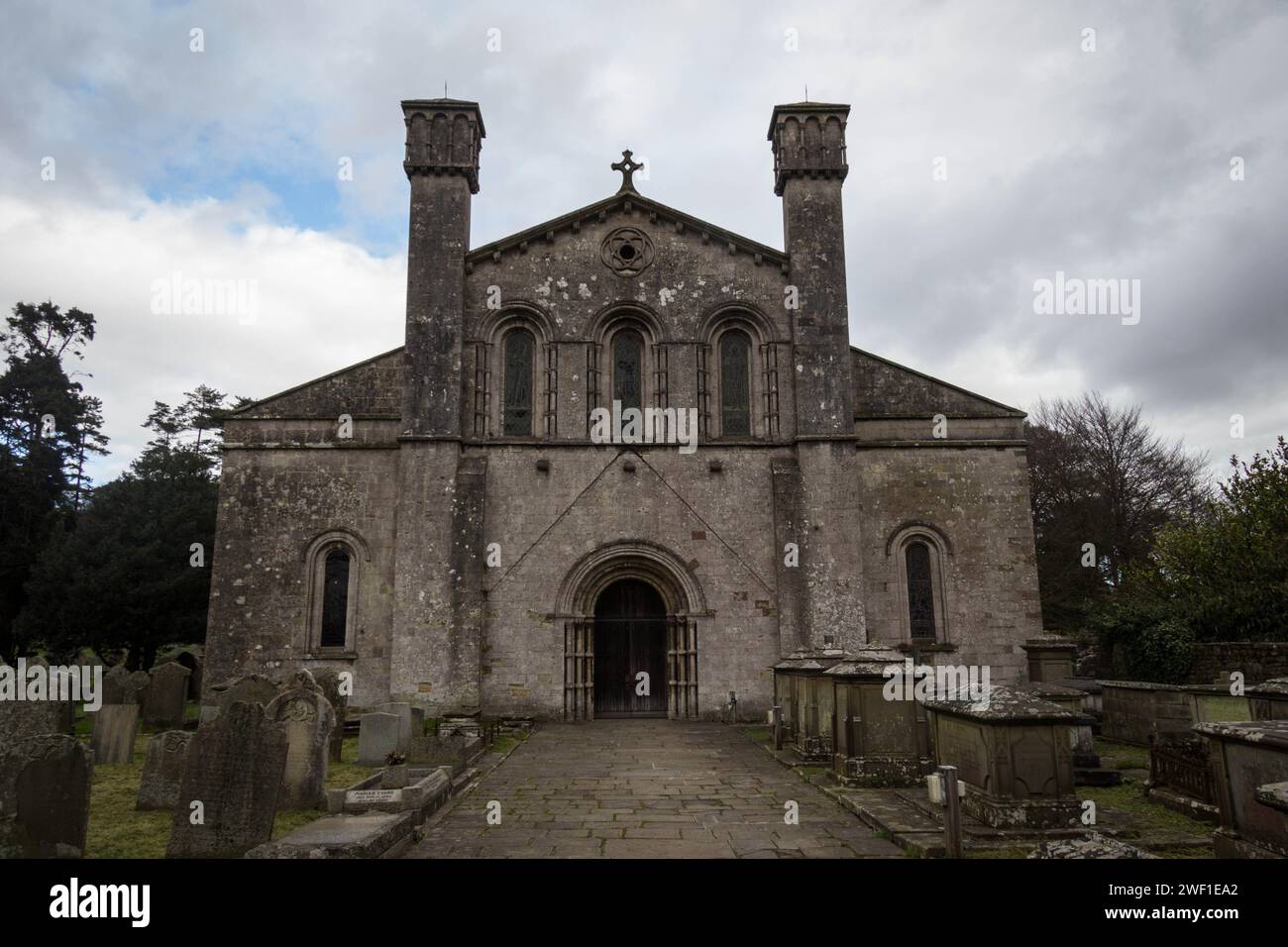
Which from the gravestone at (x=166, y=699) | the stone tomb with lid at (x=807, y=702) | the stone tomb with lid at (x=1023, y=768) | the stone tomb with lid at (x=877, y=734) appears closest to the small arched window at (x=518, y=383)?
the stone tomb with lid at (x=807, y=702)

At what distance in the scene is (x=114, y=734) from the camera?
13.2m

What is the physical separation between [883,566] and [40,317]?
96.6 feet

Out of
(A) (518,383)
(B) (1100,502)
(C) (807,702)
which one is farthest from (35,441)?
(B) (1100,502)

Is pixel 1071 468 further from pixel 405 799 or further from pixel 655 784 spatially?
pixel 405 799

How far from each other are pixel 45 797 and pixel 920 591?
1627 centimetres

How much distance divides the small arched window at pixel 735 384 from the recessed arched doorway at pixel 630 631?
3.48 metres

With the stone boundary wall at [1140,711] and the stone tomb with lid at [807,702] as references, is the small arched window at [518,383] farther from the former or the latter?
the stone boundary wall at [1140,711]

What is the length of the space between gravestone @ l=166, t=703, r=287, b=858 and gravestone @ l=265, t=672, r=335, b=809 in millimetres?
2440

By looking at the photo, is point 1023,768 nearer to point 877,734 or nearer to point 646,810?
point 877,734

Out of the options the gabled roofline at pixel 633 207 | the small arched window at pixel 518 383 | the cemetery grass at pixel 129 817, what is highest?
the gabled roofline at pixel 633 207

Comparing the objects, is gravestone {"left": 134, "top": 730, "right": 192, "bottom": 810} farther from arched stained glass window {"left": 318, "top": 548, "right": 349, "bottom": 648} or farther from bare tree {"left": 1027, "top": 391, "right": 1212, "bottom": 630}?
bare tree {"left": 1027, "top": 391, "right": 1212, "bottom": 630}

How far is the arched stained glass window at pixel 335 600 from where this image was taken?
18328mm

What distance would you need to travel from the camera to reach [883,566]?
1864 cm

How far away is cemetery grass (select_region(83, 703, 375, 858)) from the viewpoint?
805cm
